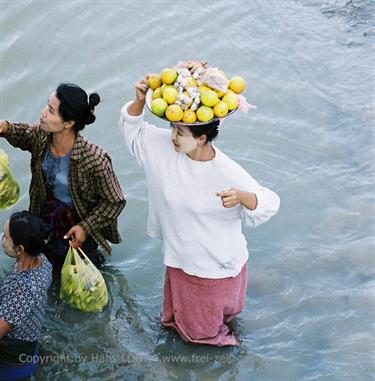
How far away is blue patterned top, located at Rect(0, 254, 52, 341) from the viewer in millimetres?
3053

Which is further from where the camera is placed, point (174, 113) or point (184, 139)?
point (184, 139)

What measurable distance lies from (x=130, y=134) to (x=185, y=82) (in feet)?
1.65

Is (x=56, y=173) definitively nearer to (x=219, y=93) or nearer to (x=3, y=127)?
(x=3, y=127)

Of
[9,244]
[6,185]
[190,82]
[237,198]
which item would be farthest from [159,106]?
[6,185]

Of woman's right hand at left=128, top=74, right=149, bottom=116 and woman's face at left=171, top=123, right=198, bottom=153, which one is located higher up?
woman's right hand at left=128, top=74, right=149, bottom=116

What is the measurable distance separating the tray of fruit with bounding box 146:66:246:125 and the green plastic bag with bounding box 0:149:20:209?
1.16 metres

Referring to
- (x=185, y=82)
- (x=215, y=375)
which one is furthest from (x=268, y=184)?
(x=185, y=82)

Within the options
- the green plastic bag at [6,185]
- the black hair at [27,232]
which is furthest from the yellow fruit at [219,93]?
the green plastic bag at [6,185]

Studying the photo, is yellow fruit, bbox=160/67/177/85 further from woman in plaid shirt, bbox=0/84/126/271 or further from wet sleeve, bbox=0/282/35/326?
wet sleeve, bbox=0/282/35/326

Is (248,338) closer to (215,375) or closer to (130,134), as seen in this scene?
(215,375)

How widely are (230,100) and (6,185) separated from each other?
1.54 metres

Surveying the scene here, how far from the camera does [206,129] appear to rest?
10.2 ft

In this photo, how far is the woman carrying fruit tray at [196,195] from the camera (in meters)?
3.03

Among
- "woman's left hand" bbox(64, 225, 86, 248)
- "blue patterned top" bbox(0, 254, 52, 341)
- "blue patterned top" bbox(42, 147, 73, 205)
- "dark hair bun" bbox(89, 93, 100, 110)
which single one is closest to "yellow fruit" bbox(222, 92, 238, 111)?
"dark hair bun" bbox(89, 93, 100, 110)
